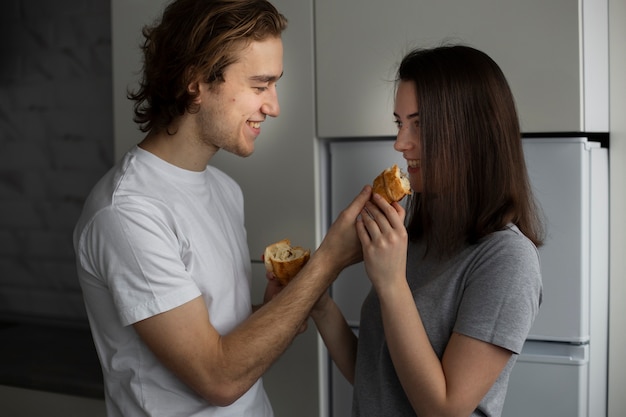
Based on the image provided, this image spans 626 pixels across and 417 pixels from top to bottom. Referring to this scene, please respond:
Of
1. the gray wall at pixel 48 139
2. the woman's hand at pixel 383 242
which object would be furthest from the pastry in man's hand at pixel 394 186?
the gray wall at pixel 48 139

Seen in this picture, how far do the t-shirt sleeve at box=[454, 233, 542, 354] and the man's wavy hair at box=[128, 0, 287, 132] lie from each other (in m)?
0.62

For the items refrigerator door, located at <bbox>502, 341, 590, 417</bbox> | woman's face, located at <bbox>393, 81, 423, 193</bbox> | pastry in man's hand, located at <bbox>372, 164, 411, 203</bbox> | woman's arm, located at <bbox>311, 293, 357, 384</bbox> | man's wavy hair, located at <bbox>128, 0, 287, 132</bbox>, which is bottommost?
refrigerator door, located at <bbox>502, 341, 590, 417</bbox>

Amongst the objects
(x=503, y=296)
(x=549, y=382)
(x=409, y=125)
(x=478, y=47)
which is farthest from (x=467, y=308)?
(x=478, y=47)

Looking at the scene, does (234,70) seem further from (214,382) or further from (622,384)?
(622,384)

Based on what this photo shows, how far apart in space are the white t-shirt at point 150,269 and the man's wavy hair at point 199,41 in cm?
13

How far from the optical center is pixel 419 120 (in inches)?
48.8

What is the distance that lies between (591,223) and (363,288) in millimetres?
581

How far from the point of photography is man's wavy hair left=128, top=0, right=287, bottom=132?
1.37m

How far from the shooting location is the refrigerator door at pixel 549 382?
1.64m

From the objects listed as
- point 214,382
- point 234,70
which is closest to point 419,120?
point 234,70

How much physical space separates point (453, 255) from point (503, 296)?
149 mm

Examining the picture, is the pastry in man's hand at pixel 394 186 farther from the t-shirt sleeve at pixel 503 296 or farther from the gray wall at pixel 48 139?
the gray wall at pixel 48 139

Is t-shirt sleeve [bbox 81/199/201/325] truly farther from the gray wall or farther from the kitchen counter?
the gray wall

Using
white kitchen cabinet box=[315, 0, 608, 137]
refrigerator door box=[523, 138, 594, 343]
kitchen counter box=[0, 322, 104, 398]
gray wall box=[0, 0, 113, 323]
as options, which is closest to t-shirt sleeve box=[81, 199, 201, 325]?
white kitchen cabinet box=[315, 0, 608, 137]
